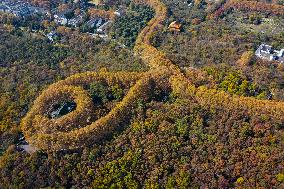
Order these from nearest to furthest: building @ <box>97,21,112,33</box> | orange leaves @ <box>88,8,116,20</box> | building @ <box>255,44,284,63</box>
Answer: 1. building @ <box>255,44,284,63</box>
2. building @ <box>97,21,112,33</box>
3. orange leaves @ <box>88,8,116,20</box>

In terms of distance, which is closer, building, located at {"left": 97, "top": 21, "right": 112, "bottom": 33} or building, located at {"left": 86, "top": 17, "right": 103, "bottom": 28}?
building, located at {"left": 97, "top": 21, "right": 112, "bottom": 33}

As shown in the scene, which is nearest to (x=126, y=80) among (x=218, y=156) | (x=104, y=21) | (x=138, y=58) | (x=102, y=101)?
(x=102, y=101)

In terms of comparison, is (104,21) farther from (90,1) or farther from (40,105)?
(40,105)

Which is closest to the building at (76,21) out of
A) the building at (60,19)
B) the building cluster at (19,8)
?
the building at (60,19)

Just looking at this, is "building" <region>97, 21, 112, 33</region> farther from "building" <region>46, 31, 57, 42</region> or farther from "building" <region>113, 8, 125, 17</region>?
"building" <region>46, 31, 57, 42</region>

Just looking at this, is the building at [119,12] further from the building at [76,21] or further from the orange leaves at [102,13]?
the building at [76,21]

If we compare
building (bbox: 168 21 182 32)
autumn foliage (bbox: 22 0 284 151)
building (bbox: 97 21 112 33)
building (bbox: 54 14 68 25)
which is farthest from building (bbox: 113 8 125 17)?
autumn foliage (bbox: 22 0 284 151)
